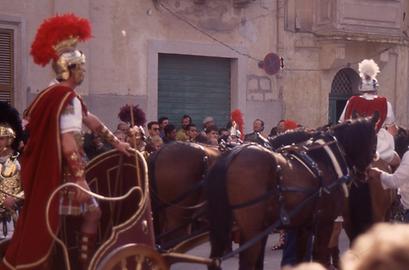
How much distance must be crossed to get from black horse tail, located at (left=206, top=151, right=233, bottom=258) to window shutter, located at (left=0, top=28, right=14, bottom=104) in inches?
347

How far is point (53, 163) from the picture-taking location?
569 cm

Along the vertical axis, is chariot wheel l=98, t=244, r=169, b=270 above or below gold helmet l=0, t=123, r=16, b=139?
below

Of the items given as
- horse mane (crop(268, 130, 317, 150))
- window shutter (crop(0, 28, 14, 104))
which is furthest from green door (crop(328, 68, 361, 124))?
horse mane (crop(268, 130, 317, 150))

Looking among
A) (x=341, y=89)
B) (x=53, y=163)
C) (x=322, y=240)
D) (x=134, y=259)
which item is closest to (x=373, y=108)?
(x=322, y=240)

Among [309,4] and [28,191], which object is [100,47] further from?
[28,191]

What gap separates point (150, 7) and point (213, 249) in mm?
10659

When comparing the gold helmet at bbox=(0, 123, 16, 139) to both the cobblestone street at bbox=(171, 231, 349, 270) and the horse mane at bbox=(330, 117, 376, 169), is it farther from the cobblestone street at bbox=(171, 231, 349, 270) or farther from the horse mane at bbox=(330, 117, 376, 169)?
the horse mane at bbox=(330, 117, 376, 169)

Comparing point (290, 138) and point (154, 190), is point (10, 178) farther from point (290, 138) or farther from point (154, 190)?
point (290, 138)

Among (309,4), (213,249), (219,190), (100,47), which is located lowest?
(213,249)

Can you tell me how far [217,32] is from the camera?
57.6 ft

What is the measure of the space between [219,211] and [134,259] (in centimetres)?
88

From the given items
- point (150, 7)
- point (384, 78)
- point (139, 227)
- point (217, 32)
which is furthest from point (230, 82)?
point (139, 227)

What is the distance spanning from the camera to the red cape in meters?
5.64

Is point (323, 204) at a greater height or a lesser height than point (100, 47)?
lesser
